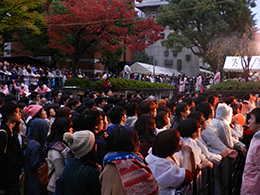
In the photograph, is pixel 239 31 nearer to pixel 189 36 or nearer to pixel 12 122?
pixel 189 36

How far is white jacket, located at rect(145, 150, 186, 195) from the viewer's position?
9.97 feet

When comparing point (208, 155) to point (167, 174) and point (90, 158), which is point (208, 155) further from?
point (90, 158)

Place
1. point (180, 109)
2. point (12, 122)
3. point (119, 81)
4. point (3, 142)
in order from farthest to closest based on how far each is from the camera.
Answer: point (119, 81), point (180, 109), point (12, 122), point (3, 142)

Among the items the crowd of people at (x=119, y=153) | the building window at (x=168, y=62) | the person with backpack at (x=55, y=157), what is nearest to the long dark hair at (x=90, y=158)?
the crowd of people at (x=119, y=153)

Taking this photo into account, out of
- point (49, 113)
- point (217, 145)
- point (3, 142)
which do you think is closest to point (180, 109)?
point (217, 145)

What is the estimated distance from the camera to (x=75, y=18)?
1805 cm

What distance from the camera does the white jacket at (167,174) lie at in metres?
3.04

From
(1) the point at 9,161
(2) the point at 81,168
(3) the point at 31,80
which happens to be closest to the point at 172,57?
(3) the point at 31,80

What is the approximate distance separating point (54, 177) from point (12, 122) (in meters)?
1.01

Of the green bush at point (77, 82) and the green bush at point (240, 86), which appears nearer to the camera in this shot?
the green bush at point (240, 86)

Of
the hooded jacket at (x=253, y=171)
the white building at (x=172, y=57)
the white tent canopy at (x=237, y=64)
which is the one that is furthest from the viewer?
the white building at (x=172, y=57)

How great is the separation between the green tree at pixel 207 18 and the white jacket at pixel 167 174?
105 feet

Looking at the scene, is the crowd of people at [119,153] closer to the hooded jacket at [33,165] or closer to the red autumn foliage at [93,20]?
the hooded jacket at [33,165]

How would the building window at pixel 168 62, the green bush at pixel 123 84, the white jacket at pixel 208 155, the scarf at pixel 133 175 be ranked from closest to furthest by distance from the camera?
the scarf at pixel 133 175 < the white jacket at pixel 208 155 < the green bush at pixel 123 84 < the building window at pixel 168 62
